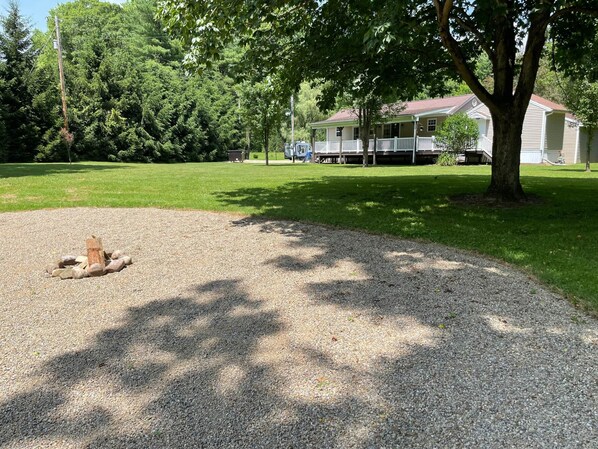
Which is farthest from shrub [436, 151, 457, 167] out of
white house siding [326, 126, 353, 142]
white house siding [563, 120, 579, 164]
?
white house siding [326, 126, 353, 142]

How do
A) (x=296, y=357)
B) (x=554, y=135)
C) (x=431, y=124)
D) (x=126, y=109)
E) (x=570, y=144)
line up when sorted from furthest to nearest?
1. (x=126, y=109)
2. (x=570, y=144)
3. (x=431, y=124)
4. (x=554, y=135)
5. (x=296, y=357)

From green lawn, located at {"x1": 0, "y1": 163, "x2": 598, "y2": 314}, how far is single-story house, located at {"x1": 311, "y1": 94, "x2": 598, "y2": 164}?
15.0 meters

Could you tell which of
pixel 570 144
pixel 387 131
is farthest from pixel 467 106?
pixel 570 144

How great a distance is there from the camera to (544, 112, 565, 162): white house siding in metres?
28.1

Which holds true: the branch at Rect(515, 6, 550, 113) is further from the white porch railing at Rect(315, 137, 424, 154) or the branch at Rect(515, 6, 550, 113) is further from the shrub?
the white porch railing at Rect(315, 137, 424, 154)

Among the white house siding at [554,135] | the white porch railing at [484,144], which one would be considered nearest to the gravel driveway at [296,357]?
Result: the white porch railing at [484,144]

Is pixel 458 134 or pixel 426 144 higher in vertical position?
pixel 458 134

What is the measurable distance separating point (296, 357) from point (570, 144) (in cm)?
3366

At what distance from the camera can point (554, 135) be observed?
2869 cm

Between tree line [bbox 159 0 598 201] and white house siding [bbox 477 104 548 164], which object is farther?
white house siding [bbox 477 104 548 164]

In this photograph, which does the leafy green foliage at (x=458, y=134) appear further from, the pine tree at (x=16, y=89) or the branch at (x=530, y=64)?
the pine tree at (x=16, y=89)

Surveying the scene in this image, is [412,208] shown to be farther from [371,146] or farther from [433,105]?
[433,105]

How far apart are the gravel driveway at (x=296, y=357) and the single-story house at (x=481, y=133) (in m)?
23.7

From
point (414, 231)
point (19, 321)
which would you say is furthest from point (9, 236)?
point (414, 231)
